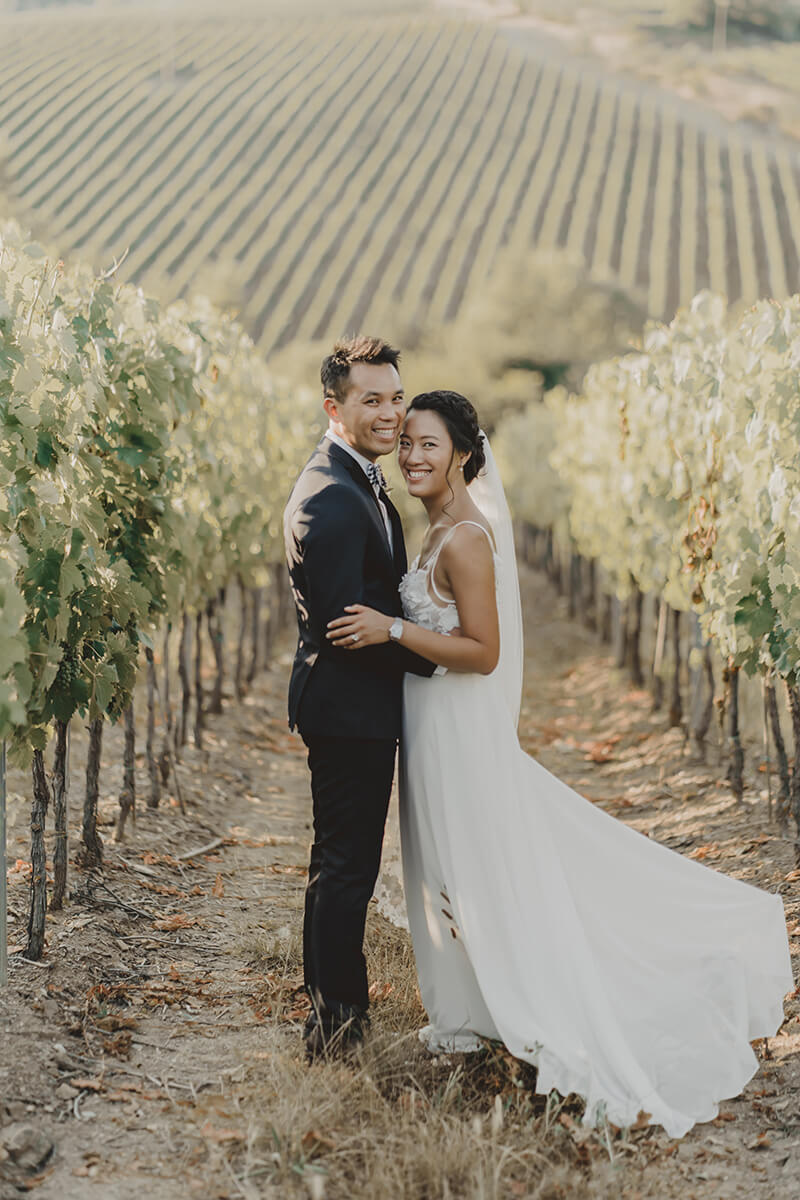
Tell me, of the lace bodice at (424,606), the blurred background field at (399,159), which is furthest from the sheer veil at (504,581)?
the blurred background field at (399,159)

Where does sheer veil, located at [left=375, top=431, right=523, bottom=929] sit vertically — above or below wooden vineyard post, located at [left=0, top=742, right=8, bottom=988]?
above

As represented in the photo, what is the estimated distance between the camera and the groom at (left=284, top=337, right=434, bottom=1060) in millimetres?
3416

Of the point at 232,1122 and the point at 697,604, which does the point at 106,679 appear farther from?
the point at 697,604

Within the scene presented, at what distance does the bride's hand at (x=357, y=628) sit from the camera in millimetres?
3266

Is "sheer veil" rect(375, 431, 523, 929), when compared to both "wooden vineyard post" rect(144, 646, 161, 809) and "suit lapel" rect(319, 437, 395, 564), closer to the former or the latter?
"suit lapel" rect(319, 437, 395, 564)

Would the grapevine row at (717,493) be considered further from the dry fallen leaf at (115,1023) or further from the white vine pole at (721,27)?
the white vine pole at (721,27)

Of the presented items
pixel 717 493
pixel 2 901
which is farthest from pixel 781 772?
pixel 2 901

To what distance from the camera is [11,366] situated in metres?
3.48

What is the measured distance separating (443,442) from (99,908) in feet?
8.84

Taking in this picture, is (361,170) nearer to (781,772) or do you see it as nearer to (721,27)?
(721,27)

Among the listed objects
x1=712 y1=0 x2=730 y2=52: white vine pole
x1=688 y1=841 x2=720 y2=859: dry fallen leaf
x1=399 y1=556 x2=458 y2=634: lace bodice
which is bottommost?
x1=688 y1=841 x2=720 y2=859: dry fallen leaf

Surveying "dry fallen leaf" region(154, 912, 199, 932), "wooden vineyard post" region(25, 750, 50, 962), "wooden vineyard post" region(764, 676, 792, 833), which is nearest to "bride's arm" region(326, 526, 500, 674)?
"wooden vineyard post" region(25, 750, 50, 962)

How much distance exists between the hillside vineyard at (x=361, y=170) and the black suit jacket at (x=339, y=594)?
1827 inches

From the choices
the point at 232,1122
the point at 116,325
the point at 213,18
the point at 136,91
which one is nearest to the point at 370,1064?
the point at 232,1122
